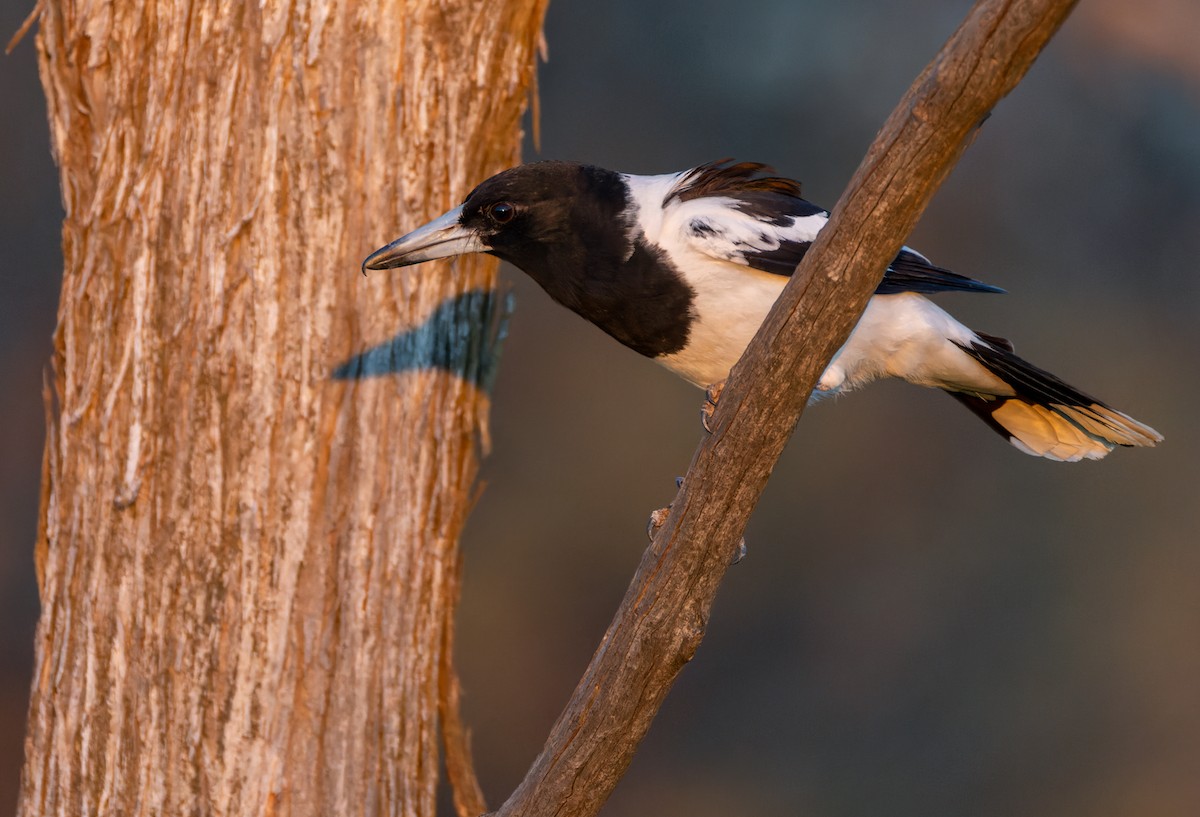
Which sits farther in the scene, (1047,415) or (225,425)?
(1047,415)

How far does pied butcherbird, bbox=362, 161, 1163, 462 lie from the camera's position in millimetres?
1898

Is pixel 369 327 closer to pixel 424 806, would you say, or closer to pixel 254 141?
pixel 254 141

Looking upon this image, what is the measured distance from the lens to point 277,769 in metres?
1.98

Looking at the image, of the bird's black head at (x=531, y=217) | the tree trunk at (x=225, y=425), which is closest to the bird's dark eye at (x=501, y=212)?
the bird's black head at (x=531, y=217)

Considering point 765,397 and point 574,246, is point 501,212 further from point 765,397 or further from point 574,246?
point 765,397

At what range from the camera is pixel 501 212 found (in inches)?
78.4

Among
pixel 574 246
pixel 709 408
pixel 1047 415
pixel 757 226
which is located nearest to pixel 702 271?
pixel 757 226

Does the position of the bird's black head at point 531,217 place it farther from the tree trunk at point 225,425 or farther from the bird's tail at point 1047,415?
the bird's tail at point 1047,415

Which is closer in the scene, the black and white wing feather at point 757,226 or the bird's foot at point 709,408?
the bird's foot at point 709,408

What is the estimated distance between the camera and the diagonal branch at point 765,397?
3.81 feet

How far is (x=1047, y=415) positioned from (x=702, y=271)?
0.79 m

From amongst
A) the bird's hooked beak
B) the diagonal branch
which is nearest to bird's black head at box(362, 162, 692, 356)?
the bird's hooked beak

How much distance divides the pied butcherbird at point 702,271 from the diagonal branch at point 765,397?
509 millimetres

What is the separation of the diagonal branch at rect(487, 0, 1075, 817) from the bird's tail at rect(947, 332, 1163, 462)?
2.75 ft
